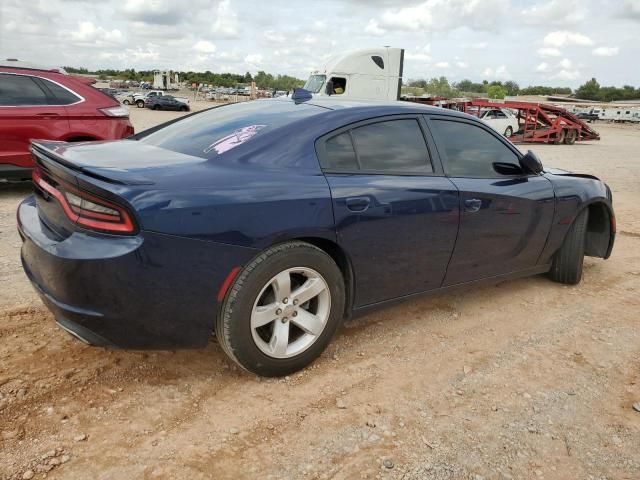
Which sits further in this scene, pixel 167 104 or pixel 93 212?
pixel 167 104

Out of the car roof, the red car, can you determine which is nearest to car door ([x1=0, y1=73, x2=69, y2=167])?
the red car

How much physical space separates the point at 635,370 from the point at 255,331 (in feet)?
7.50

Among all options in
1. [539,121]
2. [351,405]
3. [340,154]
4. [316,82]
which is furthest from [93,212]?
[539,121]

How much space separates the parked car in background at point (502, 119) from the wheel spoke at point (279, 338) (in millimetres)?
21098

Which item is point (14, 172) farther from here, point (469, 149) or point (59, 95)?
point (469, 149)

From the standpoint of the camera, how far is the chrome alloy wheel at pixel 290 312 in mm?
2598

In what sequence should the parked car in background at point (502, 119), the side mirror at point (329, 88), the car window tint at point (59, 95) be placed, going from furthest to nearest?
1. the parked car in background at point (502, 119)
2. the side mirror at point (329, 88)
3. the car window tint at point (59, 95)

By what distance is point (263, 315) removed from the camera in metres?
2.58

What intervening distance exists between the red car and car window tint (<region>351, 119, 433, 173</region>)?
485 centimetres

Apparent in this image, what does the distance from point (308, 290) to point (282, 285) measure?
0.54 feet

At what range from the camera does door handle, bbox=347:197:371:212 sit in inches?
109

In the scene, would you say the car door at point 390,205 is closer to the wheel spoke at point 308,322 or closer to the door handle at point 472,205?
the door handle at point 472,205

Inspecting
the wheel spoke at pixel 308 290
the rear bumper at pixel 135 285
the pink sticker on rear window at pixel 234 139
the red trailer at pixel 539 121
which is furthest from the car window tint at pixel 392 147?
the red trailer at pixel 539 121

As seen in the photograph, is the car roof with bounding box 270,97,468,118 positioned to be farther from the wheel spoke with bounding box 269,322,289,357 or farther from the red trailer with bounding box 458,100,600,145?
the red trailer with bounding box 458,100,600,145
